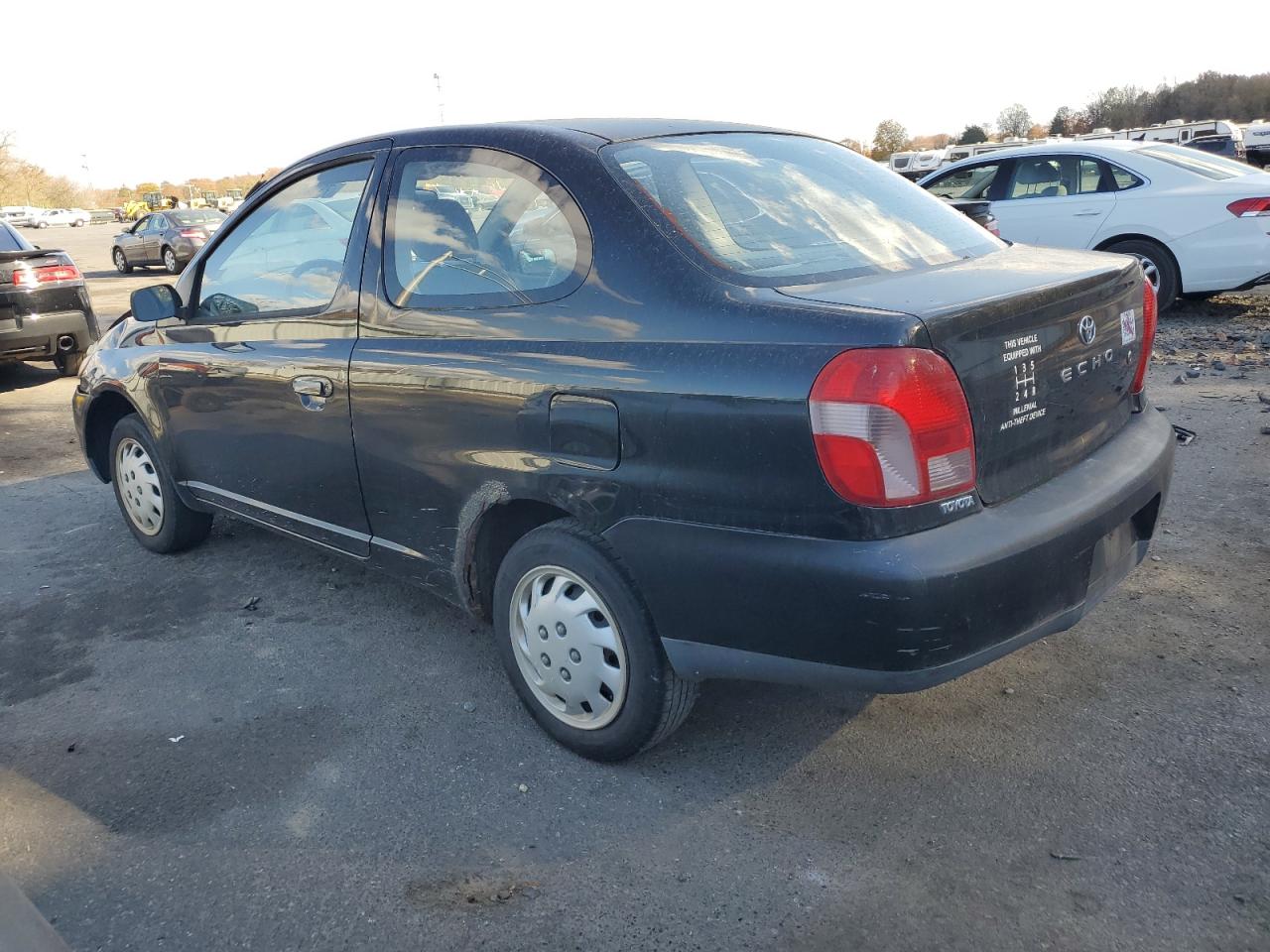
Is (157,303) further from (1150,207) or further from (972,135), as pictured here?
(972,135)

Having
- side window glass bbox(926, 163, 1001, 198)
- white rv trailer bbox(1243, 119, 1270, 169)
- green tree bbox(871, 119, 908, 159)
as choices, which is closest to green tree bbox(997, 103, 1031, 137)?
green tree bbox(871, 119, 908, 159)

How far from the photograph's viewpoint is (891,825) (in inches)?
105

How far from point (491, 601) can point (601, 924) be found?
3.96 feet

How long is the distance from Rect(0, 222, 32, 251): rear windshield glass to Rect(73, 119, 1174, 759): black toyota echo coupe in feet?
23.3

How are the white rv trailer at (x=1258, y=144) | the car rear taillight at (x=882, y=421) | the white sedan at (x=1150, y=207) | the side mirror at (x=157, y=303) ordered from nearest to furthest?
the car rear taillight at (x=882, y=421) < the side mirror at (x=157, y=303) < the white sedan at (x=1150, y=207) < the white rv trailer at (x=1258, y=144)

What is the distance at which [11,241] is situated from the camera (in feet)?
31.8

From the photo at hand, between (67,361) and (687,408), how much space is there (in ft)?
31.1

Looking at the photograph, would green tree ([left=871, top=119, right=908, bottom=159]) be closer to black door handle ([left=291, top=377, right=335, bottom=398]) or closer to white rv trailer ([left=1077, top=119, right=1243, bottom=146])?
white rv trailer ([left=1077, top=119, right=1243, bottom=146])

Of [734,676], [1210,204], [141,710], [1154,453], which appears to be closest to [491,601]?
[734,676]

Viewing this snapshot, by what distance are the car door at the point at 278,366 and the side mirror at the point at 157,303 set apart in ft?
0.16

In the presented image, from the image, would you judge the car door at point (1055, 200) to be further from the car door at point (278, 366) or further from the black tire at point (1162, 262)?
the car door at point (278, 366)

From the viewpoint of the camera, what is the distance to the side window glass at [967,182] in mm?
10141

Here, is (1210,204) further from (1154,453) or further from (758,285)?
(758,285)

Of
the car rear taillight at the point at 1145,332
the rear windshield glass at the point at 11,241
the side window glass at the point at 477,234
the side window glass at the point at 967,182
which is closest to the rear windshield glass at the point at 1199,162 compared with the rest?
the side window glass at the point at 967,182
